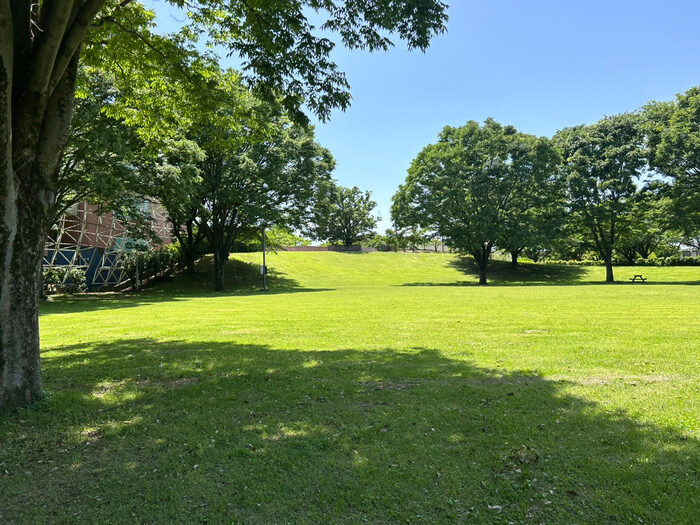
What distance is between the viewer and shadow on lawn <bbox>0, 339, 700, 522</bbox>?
2.97m

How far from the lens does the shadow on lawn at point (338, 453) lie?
2.97 meters

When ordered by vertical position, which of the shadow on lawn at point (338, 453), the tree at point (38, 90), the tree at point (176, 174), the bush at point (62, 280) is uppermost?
the tree at point (176, 174)

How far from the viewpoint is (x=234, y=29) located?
304 inches

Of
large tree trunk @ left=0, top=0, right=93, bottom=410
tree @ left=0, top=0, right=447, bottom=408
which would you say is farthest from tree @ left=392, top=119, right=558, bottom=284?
large tree trunk @ left=0, top=0, right=93, bottom=410

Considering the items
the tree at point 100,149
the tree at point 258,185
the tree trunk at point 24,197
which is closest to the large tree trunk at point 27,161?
the tree trunk at point 24,197

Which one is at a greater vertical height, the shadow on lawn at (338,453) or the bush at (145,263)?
the bush at (145,263)

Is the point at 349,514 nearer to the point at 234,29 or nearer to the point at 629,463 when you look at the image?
the point at 629,463

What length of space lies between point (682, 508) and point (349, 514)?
2305mm

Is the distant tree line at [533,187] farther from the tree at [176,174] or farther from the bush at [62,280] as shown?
the bush at [62,280]

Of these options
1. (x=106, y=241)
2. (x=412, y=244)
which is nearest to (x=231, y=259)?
(x=106, y=241)

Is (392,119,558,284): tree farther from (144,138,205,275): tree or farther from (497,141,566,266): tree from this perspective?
(144,138,205,275): tree

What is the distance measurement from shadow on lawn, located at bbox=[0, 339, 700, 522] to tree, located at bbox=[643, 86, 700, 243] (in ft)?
112

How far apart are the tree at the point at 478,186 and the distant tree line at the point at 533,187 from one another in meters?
0.09

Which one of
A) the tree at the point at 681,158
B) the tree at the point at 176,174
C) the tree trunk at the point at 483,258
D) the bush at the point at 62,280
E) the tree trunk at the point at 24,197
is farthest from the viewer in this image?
the tree trunk at the point at 483,258
